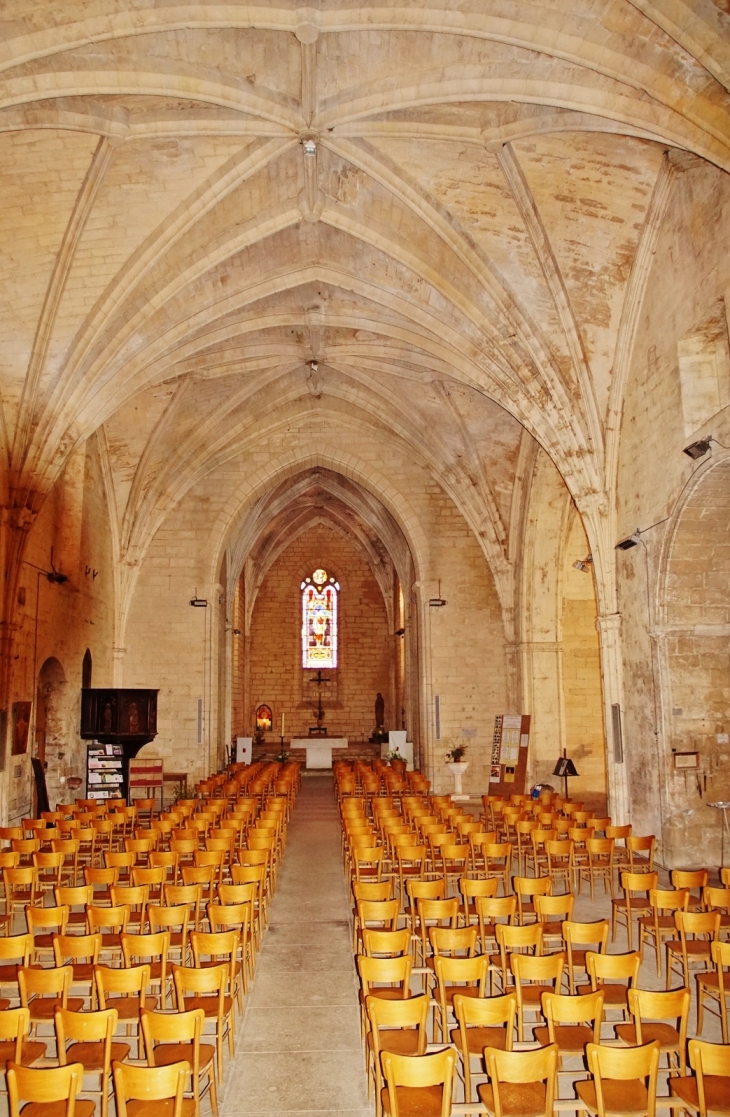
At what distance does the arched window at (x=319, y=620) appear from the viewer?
3431 cm

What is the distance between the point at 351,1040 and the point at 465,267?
37.3ft

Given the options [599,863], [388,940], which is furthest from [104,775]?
[388,940]

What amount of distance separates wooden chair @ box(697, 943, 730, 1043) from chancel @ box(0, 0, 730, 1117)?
1.21m

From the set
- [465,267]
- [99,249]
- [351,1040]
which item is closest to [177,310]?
[99,249]

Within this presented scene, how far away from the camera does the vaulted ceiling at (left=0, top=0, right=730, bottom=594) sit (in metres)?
8.64

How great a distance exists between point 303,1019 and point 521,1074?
284 cm

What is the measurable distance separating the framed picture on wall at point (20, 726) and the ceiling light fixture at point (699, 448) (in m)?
11.3

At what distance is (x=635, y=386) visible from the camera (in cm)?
1287

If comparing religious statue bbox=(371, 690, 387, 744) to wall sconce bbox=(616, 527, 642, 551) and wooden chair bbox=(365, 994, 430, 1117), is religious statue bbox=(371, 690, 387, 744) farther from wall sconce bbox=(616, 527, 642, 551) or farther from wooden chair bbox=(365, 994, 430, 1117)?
wooden chair bbox=(365, 994, 430, 1117)

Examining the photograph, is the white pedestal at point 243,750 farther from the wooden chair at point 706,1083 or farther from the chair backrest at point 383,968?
the wooden chair at point 706,1083

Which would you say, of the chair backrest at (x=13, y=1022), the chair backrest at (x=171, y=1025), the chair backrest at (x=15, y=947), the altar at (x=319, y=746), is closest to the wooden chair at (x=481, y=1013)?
the chair backrest at (x=171, y=1025)

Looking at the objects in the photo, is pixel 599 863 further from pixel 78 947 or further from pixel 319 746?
pixel 319 746

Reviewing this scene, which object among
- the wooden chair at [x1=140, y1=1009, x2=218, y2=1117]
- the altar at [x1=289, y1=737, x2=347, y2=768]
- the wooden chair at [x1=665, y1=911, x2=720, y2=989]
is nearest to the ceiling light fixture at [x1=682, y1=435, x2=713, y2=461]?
the wooden chair at [x1=665, y1=911, x2=720, y2=989]

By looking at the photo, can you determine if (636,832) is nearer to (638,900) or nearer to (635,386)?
(638,900)
